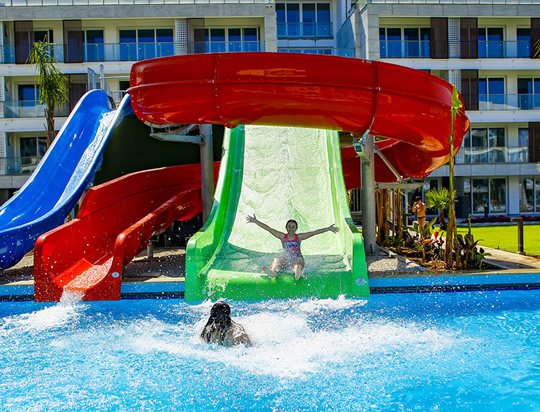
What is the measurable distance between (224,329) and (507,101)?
Result: 2677 cm

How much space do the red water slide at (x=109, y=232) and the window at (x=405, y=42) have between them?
18007 millimetres

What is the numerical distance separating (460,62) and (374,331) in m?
25.0

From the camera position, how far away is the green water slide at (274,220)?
9.36 m

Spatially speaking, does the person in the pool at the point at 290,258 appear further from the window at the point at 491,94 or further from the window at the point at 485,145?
the window at the point at 491,94

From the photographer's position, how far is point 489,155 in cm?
2970

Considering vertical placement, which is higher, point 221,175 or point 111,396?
point 221,175

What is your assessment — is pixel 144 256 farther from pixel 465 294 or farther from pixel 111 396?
pixel 111 396

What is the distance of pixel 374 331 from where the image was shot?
7.47 meters

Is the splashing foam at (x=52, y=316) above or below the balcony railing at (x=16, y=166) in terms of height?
below

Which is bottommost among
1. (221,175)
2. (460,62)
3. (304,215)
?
(304,215)

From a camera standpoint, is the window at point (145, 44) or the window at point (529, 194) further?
the window at point (529, 194)

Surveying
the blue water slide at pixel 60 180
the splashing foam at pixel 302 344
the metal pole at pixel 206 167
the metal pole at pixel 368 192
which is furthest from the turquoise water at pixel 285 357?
the metal pole at pixel 206 167

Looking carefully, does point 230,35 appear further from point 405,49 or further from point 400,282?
point 400,282

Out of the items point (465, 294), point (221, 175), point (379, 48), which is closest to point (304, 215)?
point (221, 175)
